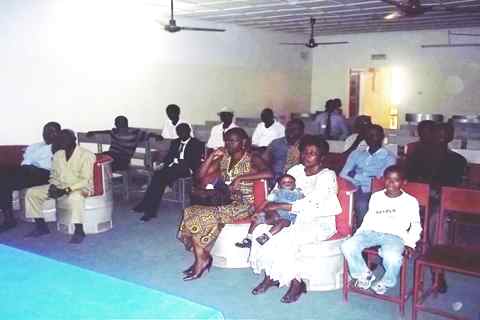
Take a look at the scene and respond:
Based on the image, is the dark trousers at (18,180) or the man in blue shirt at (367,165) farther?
the dark trousers at (18,180)

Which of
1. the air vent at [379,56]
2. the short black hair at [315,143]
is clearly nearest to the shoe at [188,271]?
the short black hair at [315,143]

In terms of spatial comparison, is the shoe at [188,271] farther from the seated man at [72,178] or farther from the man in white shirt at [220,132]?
the man in white shirt at [220,132]

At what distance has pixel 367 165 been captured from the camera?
4566 millimetres

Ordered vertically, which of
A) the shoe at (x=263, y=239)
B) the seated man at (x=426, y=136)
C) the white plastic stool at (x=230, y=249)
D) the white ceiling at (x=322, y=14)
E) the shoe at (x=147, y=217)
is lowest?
the shoe at (x=147, y=217)

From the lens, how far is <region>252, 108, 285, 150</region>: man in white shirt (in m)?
6.81

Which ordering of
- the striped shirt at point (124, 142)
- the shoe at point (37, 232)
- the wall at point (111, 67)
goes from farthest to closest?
the wall at point (111, 67) < the striped shirt at point (124, 142) < the shoe at point (37, 232)

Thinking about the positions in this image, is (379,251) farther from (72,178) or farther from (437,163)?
(72,178)

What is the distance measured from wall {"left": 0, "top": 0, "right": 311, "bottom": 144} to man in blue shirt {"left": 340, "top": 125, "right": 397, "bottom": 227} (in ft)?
16.0

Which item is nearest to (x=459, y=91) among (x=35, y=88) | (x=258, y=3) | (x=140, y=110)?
(x=258, y=3)

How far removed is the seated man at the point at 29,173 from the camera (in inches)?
216

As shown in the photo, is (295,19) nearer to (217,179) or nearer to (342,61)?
(342,61)

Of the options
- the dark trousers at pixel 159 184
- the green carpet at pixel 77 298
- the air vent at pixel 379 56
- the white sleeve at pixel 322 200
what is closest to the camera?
the green carpet at pixel 77 298

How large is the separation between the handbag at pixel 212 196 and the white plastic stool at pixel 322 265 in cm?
87

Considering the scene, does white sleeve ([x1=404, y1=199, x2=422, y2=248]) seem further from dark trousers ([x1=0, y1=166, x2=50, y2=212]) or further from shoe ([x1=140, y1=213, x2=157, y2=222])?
dark trousers ([x1=0, y1=166, x2=50, y2=212])
